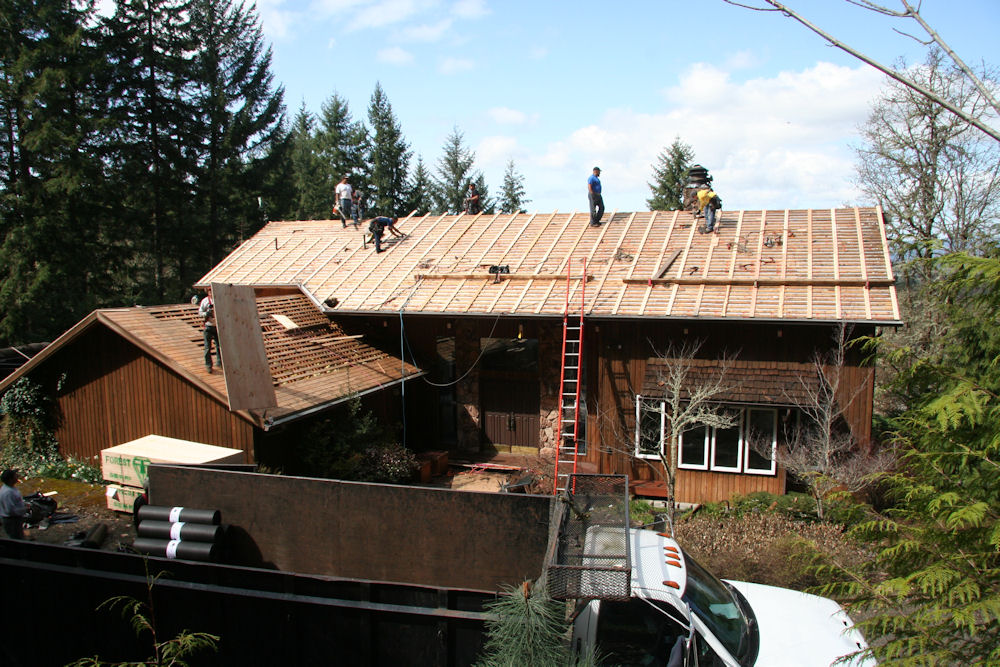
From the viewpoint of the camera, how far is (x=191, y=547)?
807 centimetres

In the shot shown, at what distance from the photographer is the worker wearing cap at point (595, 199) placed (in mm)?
17734

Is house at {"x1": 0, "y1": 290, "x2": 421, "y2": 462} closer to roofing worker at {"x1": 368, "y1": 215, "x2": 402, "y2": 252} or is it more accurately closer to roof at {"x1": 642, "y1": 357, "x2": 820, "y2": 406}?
roofing worker at {"x1": 368, "y1": 215, "x2": 402, "y2": 252}

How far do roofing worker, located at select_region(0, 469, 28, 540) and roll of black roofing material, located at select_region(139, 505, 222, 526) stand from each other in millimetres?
2329

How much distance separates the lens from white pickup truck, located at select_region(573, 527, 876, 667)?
16.8 ft

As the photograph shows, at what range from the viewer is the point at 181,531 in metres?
8.24

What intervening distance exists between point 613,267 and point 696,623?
11508 mm

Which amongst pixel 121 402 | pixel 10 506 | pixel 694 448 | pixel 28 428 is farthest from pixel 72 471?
pixel 694 448

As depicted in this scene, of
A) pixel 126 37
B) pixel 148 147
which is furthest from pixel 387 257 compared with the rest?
pixel 126 37

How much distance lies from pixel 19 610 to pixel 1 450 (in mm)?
10500

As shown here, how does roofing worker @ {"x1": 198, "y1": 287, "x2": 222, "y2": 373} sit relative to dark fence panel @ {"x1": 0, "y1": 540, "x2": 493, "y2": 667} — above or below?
above

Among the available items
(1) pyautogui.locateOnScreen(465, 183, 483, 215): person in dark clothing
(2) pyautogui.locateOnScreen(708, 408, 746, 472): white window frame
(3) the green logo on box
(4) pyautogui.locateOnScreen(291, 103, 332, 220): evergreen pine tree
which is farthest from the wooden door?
(4) pyautogui.locateOnScreen(291, 103, 332, 220): evergreen pine tree

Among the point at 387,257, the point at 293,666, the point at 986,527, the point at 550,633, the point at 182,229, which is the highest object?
the point at 182,229

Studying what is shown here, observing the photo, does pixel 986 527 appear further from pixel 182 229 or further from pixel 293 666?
pixel 182 229

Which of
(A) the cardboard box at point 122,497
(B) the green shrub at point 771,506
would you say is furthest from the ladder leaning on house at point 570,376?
(A) the cardboard box at point 122,497
